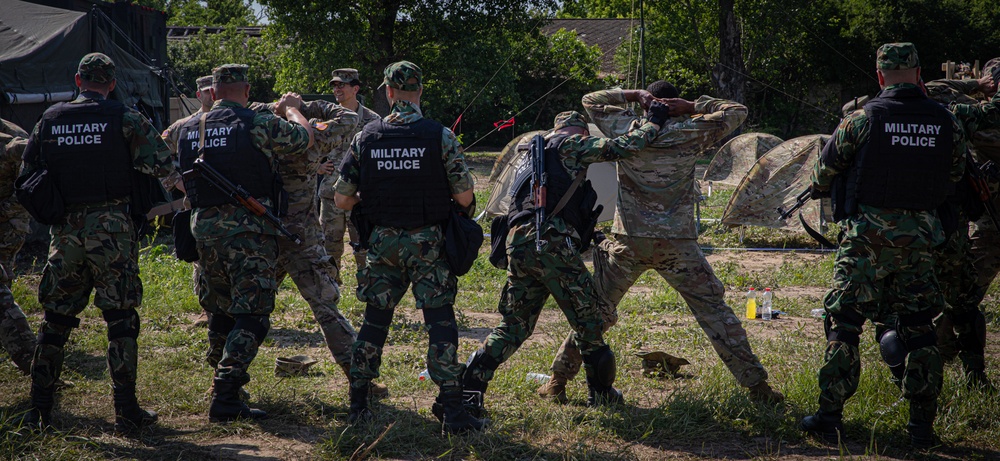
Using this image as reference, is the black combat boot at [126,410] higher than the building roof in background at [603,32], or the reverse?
the building roof in background at [603,32]

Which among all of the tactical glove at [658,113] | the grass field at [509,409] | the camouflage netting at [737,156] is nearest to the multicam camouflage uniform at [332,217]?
the grass field at [509,409]

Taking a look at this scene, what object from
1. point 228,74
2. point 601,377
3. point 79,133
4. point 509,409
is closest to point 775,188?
point 601,377

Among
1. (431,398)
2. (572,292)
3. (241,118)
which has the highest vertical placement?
(241,118)

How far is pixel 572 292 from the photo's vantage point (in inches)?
194

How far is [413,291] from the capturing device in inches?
191

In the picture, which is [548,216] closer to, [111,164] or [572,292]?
[572,292]

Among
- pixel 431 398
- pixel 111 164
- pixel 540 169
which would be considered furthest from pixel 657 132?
pixel 111 164

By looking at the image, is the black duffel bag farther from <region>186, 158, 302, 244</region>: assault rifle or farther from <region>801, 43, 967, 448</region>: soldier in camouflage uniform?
<region>801, 43, 967, 448</region>: soldier in camouflage uniform

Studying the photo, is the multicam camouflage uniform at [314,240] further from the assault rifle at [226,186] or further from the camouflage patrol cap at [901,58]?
the camouflage patrol cap at [901,58]

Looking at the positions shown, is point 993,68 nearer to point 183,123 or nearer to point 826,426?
point 826,426

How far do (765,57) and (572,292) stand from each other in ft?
86.4

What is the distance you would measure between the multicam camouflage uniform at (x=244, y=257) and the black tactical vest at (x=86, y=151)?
0.55 m

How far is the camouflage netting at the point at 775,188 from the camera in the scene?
11711 millimetres

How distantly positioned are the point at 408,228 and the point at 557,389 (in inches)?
63.7
